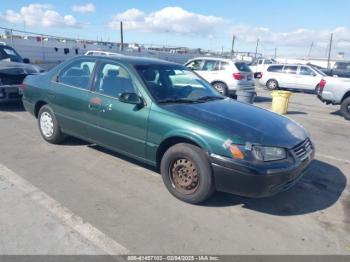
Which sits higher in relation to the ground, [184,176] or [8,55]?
[8,55]

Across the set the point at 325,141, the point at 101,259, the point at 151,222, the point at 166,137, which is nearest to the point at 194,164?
the point at 166,137

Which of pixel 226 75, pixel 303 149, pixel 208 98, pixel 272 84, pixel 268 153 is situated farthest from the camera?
pixel 272 84

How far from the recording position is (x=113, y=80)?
4848mm

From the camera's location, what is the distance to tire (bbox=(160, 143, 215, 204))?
3773 mm

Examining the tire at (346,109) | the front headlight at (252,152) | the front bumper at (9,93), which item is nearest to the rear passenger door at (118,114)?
the front headlight at (252,152)

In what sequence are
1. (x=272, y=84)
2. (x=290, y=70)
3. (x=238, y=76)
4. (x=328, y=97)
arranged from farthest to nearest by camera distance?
(x=272, y=84), (x=290, y=70), (x=238, y=76), (x=328, y=97)

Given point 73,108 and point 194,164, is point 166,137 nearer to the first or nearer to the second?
point 194,164

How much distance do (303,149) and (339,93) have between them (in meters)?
7.98

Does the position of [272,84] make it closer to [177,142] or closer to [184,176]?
[177,142]

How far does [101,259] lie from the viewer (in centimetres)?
290

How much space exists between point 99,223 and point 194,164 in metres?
1.19

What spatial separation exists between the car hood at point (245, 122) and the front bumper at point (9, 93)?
5.55 meters

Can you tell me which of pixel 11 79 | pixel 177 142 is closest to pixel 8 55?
pixel 11 79

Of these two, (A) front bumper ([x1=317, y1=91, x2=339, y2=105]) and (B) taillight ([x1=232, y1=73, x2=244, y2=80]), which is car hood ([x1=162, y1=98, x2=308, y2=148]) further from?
(B) taillight ([x1=232, y1=73, x2=244, y2=80])
